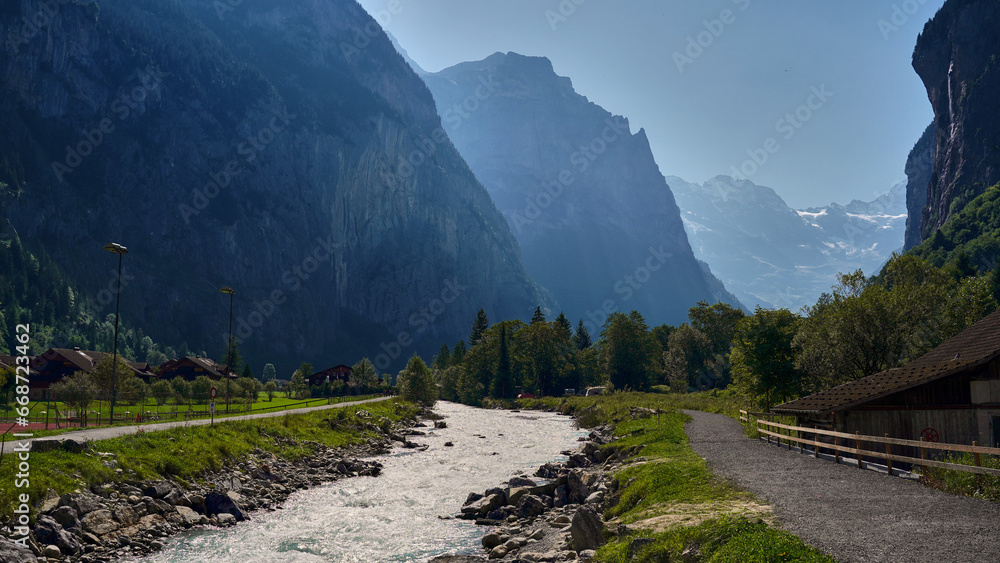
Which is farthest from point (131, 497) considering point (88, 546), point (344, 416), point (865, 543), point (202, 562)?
point (344, 416)

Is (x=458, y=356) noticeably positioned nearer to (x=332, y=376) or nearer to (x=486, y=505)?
(x=332, y=376)

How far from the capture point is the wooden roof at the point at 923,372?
26.7 metres

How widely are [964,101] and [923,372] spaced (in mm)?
196188

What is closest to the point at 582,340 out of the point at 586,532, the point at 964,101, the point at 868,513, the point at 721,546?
the point at 964,101

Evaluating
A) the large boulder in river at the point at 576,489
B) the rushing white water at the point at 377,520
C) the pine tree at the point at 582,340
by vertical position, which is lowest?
the rushing white water at the point at 377,520

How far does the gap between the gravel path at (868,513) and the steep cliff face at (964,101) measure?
632 ft

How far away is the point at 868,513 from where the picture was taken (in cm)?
1545

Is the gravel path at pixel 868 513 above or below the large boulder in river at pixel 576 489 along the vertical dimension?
above

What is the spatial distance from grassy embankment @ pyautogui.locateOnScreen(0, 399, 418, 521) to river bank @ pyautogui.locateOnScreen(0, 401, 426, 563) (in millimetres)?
62

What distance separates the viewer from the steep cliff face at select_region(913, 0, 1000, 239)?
6609 inches

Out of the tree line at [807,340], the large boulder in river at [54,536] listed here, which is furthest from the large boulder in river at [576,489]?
the tree line at [807,340]

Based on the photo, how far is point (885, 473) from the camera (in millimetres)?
22516

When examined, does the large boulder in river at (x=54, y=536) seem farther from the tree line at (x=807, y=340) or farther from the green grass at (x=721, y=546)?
the tree line at (x=807, y=340)

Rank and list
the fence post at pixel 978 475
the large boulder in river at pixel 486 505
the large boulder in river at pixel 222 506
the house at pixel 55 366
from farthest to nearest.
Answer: the house at pixel 55 366 → the large boulder in river at pixel 486 505 → the large boulder in river at pixel 222 506 → the fence post at pixel 978 475
